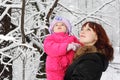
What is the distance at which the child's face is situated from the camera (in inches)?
97.5

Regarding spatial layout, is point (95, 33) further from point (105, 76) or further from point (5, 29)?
point (105, 76)

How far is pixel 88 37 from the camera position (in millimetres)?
2291

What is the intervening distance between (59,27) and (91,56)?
0.42 m

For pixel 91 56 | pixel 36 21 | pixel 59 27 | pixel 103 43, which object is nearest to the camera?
pixel 91 56

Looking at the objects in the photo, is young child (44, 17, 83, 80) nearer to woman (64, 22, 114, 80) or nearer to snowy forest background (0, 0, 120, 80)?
woman (64, 22, 114, 80)

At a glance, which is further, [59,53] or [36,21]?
[36,21]

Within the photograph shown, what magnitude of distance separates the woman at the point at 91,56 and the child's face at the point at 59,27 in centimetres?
18

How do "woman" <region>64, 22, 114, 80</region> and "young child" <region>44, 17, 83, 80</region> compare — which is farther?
"young child" <region>44, 17, 83, 80</region>

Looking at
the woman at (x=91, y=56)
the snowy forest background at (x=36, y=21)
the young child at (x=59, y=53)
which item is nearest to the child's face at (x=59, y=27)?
the young child at (x=59, y=53)

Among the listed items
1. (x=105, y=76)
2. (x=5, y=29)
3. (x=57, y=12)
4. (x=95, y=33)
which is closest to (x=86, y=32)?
(x=95, y=33)

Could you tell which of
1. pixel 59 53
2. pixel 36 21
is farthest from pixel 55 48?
pixel 36 21

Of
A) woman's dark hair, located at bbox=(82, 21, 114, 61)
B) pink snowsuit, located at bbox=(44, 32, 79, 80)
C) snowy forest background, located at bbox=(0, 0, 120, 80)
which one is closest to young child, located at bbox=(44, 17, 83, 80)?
pink snowsuit, located at bbox=(44, 32, 79, 80)

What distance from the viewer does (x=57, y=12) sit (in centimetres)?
733

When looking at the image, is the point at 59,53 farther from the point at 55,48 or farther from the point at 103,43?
the point at 103,43
